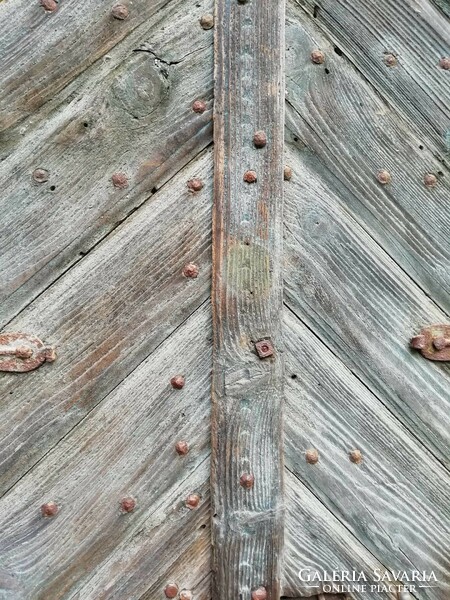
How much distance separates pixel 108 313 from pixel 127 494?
1.09 feet

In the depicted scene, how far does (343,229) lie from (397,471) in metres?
0.48

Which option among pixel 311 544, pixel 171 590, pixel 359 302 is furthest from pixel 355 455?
pixel 171 590

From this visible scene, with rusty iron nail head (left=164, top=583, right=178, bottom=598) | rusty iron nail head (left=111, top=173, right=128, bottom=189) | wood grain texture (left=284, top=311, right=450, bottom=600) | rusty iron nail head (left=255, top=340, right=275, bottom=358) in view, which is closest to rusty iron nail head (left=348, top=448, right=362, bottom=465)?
wood grain texture (left=284, top=311, right=450, bottom=600)

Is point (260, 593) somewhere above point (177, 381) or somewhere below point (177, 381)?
below

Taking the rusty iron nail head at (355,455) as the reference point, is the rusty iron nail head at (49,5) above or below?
above

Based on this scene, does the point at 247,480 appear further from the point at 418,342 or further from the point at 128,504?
the point at 418,342

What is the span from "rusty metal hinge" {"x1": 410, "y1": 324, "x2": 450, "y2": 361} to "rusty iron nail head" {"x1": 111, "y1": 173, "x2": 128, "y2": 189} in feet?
2.04

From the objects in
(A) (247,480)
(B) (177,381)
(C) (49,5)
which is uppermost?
(C) (49,5)

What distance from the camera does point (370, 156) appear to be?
109 cm

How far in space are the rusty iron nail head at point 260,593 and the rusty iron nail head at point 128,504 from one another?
276mm

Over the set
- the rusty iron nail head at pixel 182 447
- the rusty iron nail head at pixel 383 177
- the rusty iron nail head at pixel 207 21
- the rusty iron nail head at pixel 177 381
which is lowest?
the rusty iron nail head at pixel 182 447

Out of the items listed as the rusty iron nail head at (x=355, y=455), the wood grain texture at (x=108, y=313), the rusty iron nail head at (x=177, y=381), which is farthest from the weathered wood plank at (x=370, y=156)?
the rusty iron nail head at (x=177, y=381)

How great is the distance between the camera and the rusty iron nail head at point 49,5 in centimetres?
97

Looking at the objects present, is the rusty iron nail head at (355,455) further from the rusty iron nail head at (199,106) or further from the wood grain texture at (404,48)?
the rusty iron nail head at (199,106)
